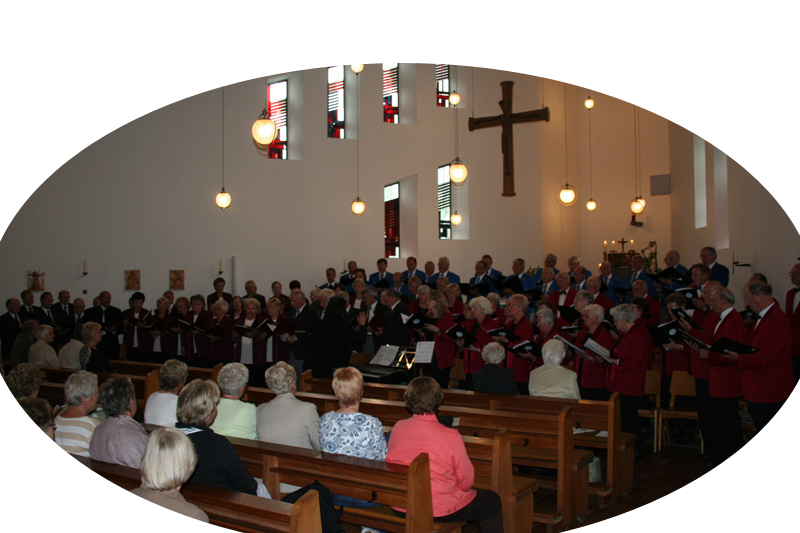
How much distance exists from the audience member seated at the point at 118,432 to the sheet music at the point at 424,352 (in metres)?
3.85

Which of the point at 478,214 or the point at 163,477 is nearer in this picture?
the point at 163,477

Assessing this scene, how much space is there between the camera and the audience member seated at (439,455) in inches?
142

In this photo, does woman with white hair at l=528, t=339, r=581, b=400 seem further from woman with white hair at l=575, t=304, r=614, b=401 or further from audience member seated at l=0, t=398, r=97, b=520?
audience member seated at l=0, t=398, r=97, b=520

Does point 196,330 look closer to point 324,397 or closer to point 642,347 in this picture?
point 324,397

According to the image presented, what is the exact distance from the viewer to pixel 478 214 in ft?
52.9

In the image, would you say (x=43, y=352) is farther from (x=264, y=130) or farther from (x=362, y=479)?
(x=362, y=479)

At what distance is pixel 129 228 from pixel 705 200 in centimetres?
1121

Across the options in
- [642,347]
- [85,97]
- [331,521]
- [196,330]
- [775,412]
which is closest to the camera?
[331,521]

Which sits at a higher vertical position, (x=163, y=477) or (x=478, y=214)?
(x=478, y=214)

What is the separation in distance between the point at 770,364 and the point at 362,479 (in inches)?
143

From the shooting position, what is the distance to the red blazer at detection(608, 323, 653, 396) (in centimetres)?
627

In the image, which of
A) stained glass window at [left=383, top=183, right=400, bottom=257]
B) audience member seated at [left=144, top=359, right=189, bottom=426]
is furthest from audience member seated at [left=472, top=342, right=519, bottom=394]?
stained glass window at [left=383, top=183, right=400, bottom=257]

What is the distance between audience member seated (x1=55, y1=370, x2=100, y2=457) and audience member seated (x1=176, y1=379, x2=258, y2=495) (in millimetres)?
849

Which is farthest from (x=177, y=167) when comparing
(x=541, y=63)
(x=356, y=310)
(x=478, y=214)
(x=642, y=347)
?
(x=541, y=63)
